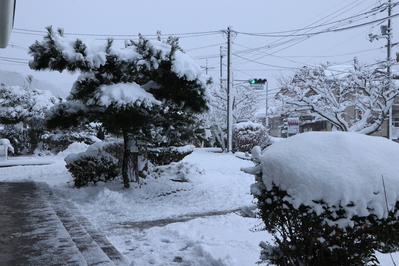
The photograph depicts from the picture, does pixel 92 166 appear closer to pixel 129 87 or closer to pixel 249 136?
pixel 129 87

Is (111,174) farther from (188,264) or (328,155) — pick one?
(328,155)

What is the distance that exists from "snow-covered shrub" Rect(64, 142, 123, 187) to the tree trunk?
1.89ft

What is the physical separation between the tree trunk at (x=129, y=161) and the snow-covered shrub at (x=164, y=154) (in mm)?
2791

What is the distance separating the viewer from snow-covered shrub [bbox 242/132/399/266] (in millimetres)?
2562

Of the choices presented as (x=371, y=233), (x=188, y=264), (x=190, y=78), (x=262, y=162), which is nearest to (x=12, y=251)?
(x=188, y=264)

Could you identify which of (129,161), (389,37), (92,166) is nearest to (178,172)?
(129,161)

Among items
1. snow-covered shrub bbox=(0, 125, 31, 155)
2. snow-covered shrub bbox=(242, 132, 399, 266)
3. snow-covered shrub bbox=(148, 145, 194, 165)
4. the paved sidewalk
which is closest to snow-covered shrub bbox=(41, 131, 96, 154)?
snow-covered shrub bbox=(0, 125, 31, 155)

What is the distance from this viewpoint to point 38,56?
25.7 feet

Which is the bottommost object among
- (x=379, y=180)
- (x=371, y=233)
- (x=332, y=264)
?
(x=332, y=264)

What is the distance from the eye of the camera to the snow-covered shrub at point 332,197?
256cm

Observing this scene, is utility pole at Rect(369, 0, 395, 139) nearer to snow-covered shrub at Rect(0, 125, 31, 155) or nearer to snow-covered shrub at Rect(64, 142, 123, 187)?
snow-covered shrub at Rect(64, 142, 123, 187)

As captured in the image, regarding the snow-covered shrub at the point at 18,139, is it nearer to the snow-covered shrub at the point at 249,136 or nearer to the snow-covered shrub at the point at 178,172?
the snow-covered shrub at the point at 249,136

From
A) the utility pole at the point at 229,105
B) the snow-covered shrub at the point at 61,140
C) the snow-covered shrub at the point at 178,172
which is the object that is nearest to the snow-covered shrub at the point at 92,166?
the snow-covered shrub at the point at 178,172

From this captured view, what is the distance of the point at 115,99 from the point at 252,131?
15863mm
